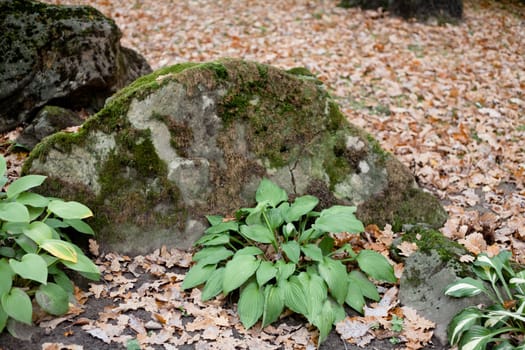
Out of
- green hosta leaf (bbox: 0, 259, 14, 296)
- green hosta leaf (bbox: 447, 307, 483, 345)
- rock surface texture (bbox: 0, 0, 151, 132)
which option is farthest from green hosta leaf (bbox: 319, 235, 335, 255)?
rock surface texture (bbox: 0, 0, 151, 132)

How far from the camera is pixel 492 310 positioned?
362 cm

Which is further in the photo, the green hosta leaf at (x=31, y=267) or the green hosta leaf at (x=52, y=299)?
the green hosta leaf at (x=52, y=299)

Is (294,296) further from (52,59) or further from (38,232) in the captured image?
(52,59)

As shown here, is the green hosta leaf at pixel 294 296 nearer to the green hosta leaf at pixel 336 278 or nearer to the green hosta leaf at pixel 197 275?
the green hosta leaf at pixel 336 278

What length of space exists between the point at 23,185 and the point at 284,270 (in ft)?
7.07

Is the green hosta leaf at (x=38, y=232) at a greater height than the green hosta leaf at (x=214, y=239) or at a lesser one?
greater

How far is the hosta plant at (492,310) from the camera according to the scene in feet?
11.4

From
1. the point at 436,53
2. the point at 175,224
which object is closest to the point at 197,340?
the point at 175,224

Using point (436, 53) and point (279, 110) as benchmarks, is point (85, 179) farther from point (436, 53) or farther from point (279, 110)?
point (436, 53)

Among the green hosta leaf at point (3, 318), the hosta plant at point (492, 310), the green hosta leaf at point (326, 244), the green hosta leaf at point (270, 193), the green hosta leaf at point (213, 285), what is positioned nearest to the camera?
the green hosta leaf at point (3, 318)

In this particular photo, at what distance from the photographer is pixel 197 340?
365cm

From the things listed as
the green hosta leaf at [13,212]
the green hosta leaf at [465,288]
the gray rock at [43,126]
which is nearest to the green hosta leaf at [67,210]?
the green hosta leaf at [13,212]

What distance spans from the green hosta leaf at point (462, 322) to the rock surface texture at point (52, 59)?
16.0 ft

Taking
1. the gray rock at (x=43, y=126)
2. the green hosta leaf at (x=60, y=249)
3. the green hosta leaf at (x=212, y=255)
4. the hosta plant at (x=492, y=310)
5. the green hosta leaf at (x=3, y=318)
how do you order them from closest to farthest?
the green hosta leaf at (x=3, y=318) → the hosta plant at (x=492, y=310) → the green hosta leaf at (x=60, y=249) → the green hosta leaf at (x=212, y=255) → the gray rock at (x=43, y=126)
